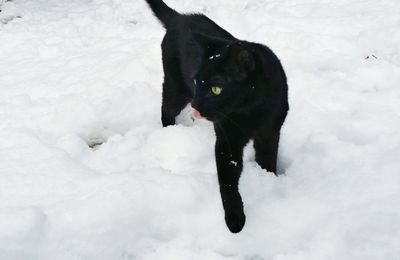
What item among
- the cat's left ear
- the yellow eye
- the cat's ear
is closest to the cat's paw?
the yellow eye

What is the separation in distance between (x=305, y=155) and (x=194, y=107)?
1122 mm

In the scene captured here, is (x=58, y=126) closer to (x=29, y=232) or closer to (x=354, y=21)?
(x=29, y=232)

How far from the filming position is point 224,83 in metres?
2.45

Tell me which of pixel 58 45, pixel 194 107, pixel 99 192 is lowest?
pixel 58 45

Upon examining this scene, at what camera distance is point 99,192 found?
2.93 metres

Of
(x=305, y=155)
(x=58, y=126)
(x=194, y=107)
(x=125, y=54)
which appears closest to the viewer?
(x=194, y=107)

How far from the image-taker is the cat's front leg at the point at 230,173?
265 cm

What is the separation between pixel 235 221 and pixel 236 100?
29.1 inches

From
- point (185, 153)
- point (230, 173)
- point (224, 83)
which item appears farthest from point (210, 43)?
point (185, 153)

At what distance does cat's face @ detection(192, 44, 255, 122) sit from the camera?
7.85 feet

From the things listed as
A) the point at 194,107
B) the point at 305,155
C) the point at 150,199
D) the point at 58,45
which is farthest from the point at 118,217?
the point at 58,45

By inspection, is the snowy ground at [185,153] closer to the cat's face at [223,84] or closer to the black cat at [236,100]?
the black cat at [236,100]

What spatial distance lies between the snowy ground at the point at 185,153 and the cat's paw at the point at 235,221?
0.06m

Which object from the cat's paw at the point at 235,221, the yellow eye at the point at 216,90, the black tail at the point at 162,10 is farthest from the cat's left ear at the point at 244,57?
the black tail at the point at 162,10
